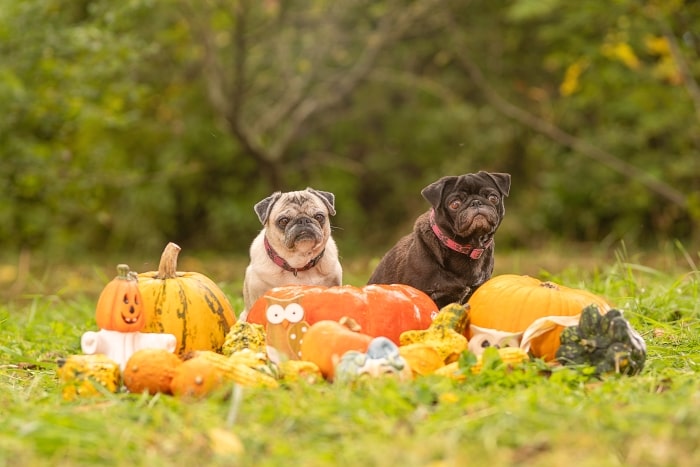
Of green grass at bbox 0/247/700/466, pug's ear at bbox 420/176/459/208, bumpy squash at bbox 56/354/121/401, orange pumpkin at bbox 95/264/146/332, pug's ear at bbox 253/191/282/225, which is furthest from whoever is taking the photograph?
A: pug's ear at bbox 253/191/282/225

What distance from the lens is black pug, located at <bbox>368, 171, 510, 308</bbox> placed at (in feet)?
15.6

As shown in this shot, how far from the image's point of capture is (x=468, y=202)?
4.79 m

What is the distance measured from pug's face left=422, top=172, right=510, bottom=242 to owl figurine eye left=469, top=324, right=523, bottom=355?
23.3 inches

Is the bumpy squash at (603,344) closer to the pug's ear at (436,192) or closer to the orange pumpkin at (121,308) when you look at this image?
the pug's ear at (436,192)

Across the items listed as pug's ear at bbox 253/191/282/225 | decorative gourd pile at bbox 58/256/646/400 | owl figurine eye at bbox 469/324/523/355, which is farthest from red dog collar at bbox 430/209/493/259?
pug's ear at bbox 253/191/282/225

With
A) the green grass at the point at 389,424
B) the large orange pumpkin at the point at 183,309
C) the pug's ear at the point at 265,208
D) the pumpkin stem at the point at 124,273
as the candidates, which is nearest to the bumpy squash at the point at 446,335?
the green grass at the point at 389,424

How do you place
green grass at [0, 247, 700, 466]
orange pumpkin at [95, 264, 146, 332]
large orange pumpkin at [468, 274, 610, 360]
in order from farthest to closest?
large orange pumpkin at [468, 274, 610, 360], orange pumpkin at [95, 264, 146, 332], green grass at [0, 247, 700, 466]

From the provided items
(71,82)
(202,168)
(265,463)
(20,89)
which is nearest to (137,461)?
(265,463)

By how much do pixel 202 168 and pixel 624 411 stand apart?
9965mm

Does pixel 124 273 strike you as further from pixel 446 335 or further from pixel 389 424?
pixel 389 424

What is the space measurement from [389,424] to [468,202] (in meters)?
1.97

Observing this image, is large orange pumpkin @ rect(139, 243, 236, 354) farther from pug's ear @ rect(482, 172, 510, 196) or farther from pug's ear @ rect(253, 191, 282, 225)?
pug's ear @ rect(482, 172, 510, 196)

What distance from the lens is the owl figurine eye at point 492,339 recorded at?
14.3 ft

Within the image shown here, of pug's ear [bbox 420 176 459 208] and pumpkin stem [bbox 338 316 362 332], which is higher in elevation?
pug's ear [bbox 420 176 459 208]
